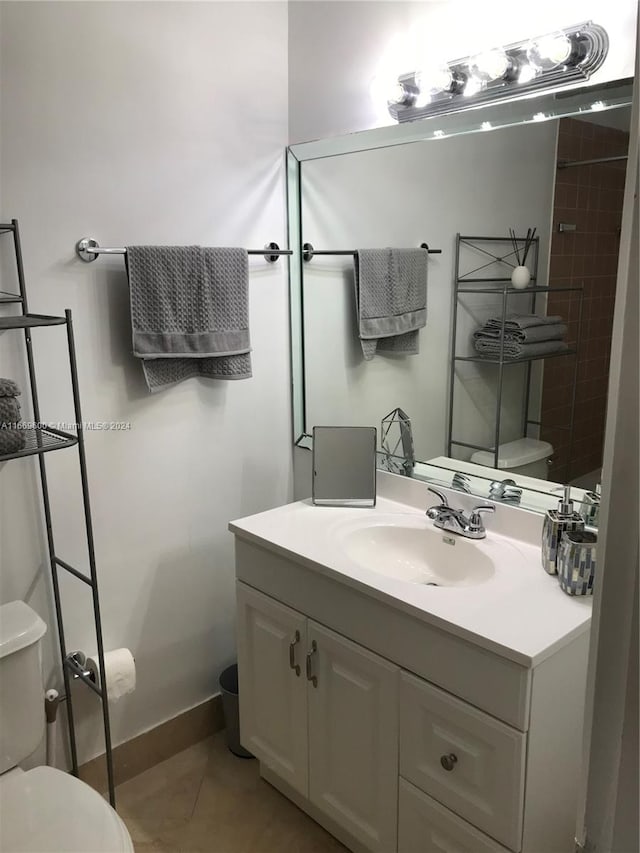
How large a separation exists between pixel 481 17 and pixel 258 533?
1361 millimetres

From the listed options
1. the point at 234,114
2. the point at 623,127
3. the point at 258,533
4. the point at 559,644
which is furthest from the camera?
the point at 234,114

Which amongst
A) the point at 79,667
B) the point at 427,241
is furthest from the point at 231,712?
the point at 427,241

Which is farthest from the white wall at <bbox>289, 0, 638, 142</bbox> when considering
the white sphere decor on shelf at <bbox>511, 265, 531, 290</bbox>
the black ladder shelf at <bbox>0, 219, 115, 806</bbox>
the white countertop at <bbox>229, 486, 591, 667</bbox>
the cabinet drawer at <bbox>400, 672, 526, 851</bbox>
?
the cabinet drawer at <bbox>400, 672, 526, 851</bbox>

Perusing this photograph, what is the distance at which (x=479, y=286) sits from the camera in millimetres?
1788

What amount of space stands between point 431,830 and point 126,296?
148 cm

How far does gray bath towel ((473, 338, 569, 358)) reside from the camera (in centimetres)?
165

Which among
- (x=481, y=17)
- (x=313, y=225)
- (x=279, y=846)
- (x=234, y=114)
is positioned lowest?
(x=279, y=846)

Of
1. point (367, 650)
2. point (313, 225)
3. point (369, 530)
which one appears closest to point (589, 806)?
point (367, 650)

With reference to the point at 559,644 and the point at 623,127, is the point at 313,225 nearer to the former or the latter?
the point at 623,127

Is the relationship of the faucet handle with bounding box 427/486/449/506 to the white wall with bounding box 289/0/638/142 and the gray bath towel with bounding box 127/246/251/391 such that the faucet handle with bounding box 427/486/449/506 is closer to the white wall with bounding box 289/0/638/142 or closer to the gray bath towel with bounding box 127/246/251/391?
the gray bath towel with bounding box 127/246/251/391

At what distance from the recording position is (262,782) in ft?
6.72

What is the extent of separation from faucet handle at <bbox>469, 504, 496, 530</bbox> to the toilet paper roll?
39.2 inches

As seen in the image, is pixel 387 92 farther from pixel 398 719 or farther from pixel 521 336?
pixel 398 719

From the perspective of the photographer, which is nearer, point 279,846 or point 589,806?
Answer: point 589,806
